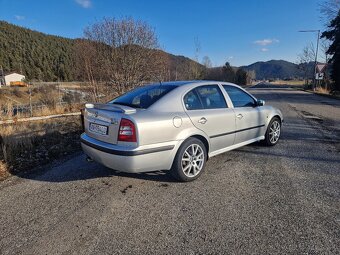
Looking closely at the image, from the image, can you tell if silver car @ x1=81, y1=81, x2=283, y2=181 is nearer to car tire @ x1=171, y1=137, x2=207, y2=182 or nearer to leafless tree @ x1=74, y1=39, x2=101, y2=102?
car tire @ x1=171, y1=137, x2=207, y2=182

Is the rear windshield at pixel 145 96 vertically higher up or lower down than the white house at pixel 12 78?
lower down

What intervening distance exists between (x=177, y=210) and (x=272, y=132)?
11.9 feet

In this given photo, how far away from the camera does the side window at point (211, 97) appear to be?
14.2ft

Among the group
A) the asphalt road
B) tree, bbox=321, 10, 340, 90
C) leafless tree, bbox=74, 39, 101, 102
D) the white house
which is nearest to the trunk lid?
the asphalt road

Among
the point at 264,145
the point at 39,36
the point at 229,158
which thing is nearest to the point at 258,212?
the point at 229,158

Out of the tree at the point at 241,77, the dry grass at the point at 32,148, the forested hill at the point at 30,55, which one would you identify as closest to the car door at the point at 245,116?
the dry grass at the point at 32,148

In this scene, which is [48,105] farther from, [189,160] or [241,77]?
[241,77]

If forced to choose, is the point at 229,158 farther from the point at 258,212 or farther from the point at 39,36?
the point at 39,36

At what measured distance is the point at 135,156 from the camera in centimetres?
338

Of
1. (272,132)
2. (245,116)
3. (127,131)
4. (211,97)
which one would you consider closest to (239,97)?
(245,116)

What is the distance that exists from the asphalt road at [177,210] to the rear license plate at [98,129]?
82 cm

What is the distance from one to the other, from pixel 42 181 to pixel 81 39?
467 inches

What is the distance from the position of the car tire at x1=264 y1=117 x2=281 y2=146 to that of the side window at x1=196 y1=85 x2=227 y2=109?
66.3 inches

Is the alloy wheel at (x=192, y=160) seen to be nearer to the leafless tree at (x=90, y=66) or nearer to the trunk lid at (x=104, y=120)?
the trunk lid at (x=104, y=120)
